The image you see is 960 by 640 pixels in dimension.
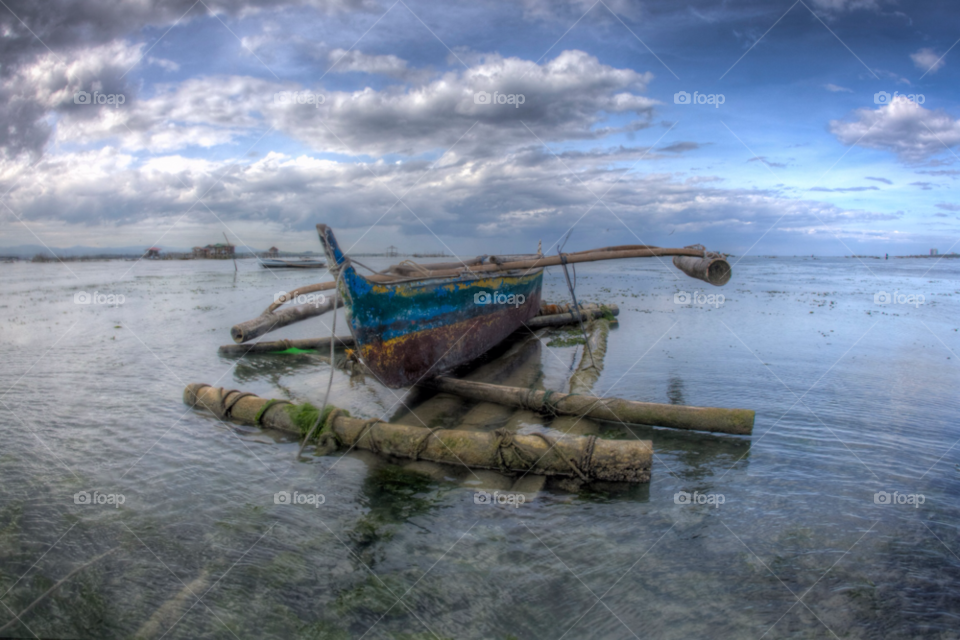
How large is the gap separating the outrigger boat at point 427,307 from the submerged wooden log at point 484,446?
1.27 metres

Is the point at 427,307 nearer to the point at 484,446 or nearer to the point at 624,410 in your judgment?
the point at 484,446

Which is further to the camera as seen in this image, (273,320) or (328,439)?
(273,320)

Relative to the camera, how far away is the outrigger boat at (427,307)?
720 cm

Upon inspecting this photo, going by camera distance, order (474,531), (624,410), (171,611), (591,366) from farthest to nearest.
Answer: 1. (591,366)
2. (624,410)
3. (474,531)
4. (171,611)

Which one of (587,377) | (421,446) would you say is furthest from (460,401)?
(587,377)

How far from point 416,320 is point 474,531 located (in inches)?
162

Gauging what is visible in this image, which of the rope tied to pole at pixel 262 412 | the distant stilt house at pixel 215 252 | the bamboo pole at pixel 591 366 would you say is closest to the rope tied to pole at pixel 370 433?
the rope tied to pole at pixel 262 412

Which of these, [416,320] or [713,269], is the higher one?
[713,269]

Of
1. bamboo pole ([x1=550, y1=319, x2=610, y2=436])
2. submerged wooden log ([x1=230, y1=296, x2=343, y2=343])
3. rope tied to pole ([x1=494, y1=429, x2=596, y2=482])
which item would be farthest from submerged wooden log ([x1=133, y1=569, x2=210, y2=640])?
submerged wooden log ([x1=230, y1=296, x2=343, y2=343])

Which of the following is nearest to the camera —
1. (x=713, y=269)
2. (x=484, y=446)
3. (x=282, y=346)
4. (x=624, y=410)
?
(x=484, y=446)

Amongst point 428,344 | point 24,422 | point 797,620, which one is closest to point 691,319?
point 428,344

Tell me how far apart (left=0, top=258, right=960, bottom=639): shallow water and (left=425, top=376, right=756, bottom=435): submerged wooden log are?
29cm

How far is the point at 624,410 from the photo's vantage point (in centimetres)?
688

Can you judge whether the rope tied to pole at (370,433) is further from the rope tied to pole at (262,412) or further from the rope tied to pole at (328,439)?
the rope tied to pole at (262,412)
